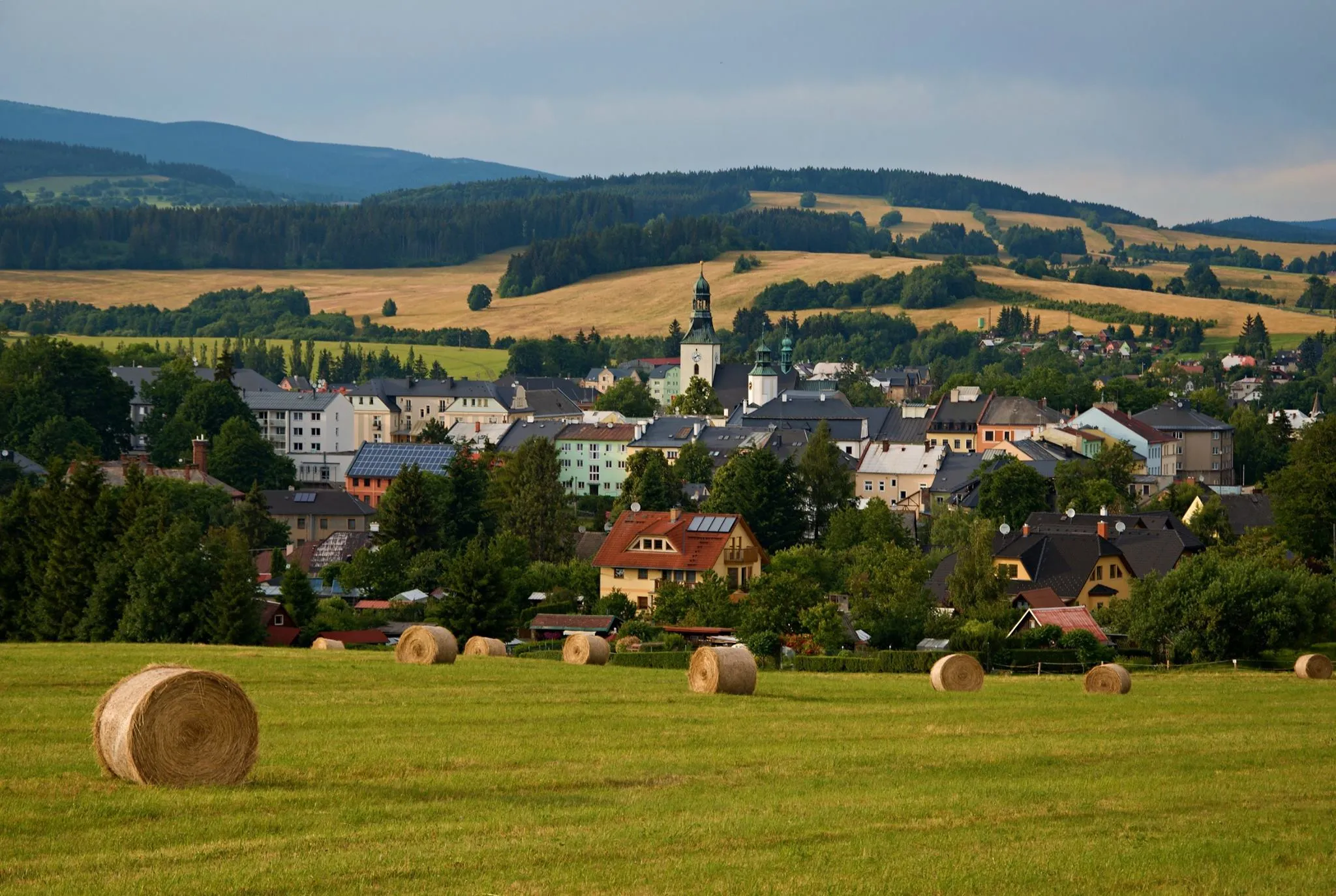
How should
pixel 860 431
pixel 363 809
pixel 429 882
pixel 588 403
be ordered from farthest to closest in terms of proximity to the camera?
pixel 588 403 < pixel 860 431 < pixel 363 809 < pixel 429 882

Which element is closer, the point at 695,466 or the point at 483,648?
the point at 483,648

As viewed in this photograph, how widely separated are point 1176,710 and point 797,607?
2543 centimetres

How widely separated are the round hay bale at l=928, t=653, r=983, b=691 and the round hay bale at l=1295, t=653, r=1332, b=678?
9338mm

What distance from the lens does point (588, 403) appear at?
7106 inches

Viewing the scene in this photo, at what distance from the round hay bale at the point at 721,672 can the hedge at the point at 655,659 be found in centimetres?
1177

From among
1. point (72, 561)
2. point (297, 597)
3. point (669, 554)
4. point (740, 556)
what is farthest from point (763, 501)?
point (72, 561)

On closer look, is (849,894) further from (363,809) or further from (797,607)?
(797,607)

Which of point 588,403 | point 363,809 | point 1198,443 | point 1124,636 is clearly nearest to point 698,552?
point 1124,636

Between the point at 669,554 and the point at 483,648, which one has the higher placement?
the point at 483,648

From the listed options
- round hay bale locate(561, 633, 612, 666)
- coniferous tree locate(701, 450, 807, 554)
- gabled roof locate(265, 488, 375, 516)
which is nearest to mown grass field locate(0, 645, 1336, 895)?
round hay bale locate(561, 633, 612, 666)

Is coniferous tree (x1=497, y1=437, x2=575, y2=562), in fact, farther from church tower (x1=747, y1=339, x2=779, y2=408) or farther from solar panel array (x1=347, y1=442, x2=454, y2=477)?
church tower (x1=747, y1=339, x2=779, y2=408)

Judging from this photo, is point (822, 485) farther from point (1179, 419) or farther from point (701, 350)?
point (701, 350)

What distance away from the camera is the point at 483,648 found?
40062 mm

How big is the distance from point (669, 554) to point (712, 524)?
275cm
